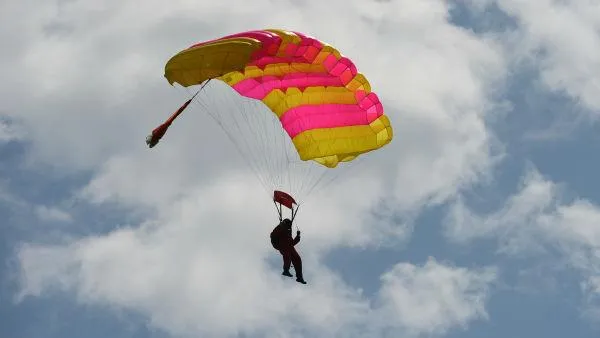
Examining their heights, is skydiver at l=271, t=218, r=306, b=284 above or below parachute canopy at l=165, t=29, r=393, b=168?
below

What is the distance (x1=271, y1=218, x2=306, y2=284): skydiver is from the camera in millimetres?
32688

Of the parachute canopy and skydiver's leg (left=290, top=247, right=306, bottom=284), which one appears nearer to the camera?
skydiver's leg (left=290, top=247, right=306, bottom=284)

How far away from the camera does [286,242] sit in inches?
1289

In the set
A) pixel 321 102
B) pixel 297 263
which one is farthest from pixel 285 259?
pixel 321 102

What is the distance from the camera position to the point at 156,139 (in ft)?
103

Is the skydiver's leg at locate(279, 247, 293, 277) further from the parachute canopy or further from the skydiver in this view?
the parachute canopy

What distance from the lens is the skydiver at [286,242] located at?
3269cm

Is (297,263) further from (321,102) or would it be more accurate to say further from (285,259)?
(321,102)

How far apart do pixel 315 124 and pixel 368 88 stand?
1.86 m

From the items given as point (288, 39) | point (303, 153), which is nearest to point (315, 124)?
point (303, 153)

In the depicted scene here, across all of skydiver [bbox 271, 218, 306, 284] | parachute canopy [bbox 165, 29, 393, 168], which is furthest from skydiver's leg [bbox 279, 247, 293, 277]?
parachute canopy [bbox 165, 29, 393, 168]

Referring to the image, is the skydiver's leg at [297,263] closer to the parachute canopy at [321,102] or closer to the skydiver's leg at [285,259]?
the skydiver's leg at [285,259]

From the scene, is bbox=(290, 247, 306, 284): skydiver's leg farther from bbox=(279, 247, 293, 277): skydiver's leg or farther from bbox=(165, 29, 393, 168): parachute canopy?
bbox=(165, 29, 393, 168): parachute canopy

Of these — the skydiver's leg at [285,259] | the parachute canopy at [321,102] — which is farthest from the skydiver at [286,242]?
the parachute canopy at [321,102]
